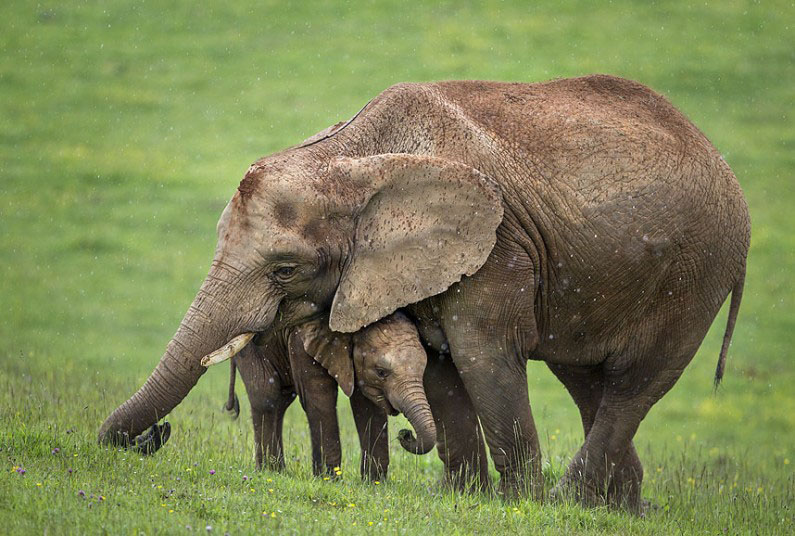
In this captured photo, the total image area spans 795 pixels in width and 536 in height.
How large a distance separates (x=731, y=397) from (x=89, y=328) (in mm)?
11392

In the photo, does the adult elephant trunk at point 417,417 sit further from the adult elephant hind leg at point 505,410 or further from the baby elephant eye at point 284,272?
the baby elephant eye at point 284,272

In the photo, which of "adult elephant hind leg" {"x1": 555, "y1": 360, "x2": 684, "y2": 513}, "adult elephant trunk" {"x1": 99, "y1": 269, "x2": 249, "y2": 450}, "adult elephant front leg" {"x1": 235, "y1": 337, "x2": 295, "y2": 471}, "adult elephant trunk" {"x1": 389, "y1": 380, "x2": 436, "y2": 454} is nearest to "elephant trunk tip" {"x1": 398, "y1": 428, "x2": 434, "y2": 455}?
"adult elephant trunk" {"x1": 389, "y1": 380, "x2": 436, "y2": 454}

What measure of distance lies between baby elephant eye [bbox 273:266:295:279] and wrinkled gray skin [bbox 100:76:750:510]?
1 centimetres

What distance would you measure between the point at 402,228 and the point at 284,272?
102 cm

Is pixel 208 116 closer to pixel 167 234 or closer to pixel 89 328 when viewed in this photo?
pixel 167 234

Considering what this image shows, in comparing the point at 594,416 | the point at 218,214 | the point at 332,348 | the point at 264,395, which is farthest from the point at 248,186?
the point at 218,214

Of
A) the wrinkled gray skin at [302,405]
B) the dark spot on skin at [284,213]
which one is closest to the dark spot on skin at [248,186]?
the dark spot on skin at [284,213]

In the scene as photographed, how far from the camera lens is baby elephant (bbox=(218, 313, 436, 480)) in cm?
1005

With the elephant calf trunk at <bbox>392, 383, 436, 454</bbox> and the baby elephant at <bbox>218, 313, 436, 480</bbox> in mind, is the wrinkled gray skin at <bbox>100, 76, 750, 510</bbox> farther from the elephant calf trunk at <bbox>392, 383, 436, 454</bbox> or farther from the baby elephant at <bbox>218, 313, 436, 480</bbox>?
the elephant calf trunk at <bbox>392, 383, 436, 454</bbox>

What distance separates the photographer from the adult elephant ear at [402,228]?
396 inches

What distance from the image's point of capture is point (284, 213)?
32.2 feet

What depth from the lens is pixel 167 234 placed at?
84.7 ft

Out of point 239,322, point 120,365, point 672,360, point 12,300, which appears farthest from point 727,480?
point 12,300

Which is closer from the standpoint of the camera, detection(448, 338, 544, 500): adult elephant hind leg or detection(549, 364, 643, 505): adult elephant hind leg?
detection(448, 338, 544, 500): adult elephant hind leg
